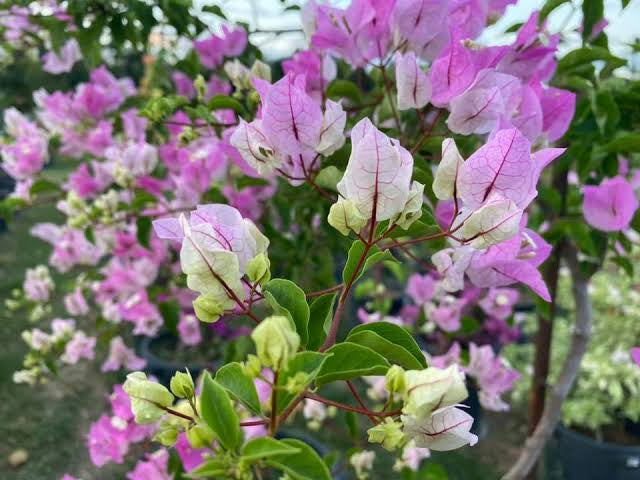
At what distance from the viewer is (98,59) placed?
2.69ft

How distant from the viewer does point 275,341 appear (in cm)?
23

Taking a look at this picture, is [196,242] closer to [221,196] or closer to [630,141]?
[630,141]

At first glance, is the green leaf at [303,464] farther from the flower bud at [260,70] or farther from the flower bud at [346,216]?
the flower bud at [260,70]

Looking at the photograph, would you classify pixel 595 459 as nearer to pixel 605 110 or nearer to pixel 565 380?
pixel 565 380

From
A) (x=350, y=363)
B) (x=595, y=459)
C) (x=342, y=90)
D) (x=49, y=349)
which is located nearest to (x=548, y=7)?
(x=342, y=90)

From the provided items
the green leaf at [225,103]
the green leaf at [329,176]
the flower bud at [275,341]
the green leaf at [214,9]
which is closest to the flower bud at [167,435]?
the flower bud at [275,341]

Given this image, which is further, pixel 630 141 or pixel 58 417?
pixel 58 417

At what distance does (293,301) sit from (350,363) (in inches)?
1.8

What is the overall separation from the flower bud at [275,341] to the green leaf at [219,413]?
0.13 feet

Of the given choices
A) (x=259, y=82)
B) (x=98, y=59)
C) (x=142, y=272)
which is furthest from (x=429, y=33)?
(x=142, y=272)

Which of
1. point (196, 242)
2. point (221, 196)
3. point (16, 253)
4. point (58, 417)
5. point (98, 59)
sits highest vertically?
point (196, 242)

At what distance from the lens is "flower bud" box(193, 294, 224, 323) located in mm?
284

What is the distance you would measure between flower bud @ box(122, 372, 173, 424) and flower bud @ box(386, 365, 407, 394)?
0.11m

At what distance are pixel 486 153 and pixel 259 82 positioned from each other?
0.15 m
